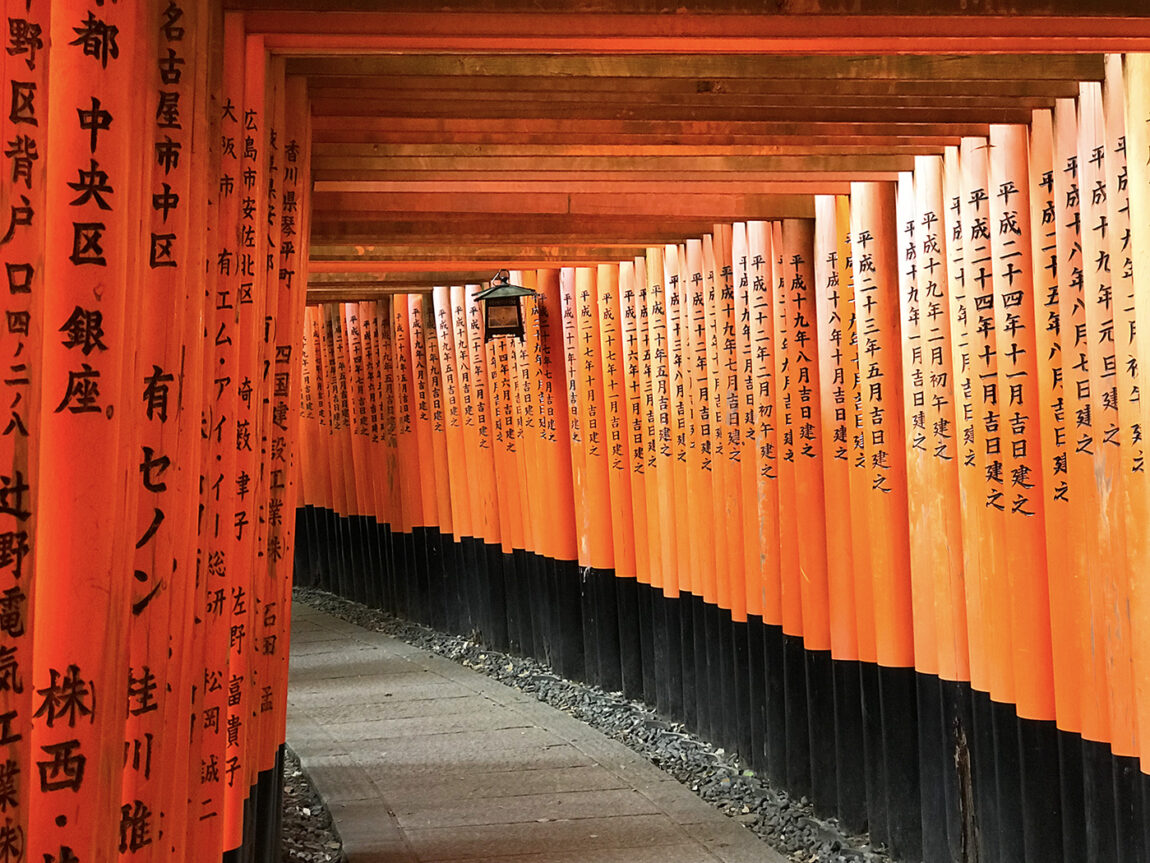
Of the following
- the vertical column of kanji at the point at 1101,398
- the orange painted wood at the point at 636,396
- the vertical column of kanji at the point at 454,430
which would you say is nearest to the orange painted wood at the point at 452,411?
the vertical column of kanji at the point at 454,430

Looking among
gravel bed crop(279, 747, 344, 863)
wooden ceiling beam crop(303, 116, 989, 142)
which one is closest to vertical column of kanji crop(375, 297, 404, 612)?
gravel bed crop(279, 747, 344, 863)

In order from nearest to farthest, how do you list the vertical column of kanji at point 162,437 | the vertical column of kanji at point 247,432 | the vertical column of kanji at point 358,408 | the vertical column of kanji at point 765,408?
the vertical column of kanji at point 162,437
the vertical column of kanji at point 247,432
the vertical column of kanji at point 765,408
the vertical column of kanji at point 358,408

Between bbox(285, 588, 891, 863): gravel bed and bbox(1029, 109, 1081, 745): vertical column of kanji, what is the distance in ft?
6.90

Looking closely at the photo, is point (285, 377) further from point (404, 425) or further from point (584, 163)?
point (404, 425)

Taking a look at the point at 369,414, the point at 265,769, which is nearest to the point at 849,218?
the point at 265,769

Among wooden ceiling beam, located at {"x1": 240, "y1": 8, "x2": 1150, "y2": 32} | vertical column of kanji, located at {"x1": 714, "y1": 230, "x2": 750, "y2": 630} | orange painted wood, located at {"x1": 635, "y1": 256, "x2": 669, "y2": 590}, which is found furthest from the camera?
orange painted wood, located at {"x1": 635, "y1": 256, "x2": 669, "y2": 590}

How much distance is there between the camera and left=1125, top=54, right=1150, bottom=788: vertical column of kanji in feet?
15.6

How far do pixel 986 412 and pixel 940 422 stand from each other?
1.51 ft

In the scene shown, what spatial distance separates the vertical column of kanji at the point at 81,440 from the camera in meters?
2.52

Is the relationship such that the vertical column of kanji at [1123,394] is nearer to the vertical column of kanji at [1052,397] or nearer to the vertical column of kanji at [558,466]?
the vertical column of kanji at [1052,397]

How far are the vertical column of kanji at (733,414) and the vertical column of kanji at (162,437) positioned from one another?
5585mm

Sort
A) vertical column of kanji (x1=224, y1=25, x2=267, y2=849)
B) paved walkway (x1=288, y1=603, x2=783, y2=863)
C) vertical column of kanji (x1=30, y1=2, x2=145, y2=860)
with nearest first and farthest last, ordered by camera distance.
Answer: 1. vertical column of kanji (x1=30, y1=2, x2=145, y2=860)
2. vertical column of kanji (x1=224, y1=25, x2=267, y2=849)
3. paved walkway (x1=288, y1=603, x2=783, y2=863)

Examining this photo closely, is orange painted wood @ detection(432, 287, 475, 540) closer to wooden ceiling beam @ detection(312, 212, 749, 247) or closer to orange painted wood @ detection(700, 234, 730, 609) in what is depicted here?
wooden ceiling beam @ detection(312, 212, 749, 247)

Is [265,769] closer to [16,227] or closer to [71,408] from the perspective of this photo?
[71,408]
